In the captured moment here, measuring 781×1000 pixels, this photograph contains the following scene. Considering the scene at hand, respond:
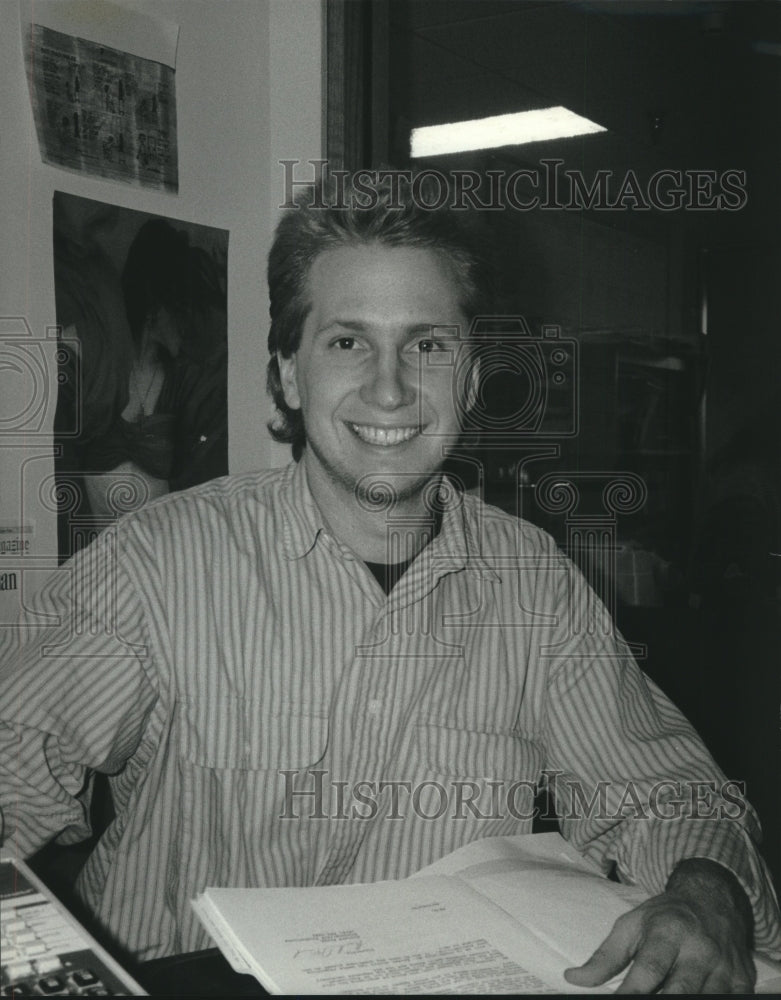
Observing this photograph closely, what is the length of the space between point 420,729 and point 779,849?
46 cm

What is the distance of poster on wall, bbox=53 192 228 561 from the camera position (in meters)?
0.97

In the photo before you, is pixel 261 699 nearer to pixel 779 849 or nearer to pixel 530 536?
pixel 530 536

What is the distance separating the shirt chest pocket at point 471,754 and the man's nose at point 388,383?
338mm

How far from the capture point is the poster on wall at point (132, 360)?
3.19 feet

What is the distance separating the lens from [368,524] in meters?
1.03

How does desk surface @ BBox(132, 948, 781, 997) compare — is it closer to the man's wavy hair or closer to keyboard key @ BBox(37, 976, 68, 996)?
keyboard key @ BBox(37, 976, 68, 996)

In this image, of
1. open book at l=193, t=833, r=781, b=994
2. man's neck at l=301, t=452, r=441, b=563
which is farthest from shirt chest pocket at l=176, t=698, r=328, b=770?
open book at l=193, t=833, r=781, b=994

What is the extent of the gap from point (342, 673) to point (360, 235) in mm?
463

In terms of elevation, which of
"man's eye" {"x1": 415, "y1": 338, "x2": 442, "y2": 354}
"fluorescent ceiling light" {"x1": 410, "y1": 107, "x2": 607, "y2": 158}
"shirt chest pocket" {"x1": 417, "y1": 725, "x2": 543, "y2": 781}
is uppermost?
"fluorescent ceiling light" {"x1": 410, "y1": 107, "x2": 607, "y2": 158}

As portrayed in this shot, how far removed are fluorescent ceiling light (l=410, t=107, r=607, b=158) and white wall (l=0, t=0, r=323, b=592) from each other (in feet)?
0.59

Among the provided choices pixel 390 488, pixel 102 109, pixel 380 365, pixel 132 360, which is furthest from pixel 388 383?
pixel 102 109

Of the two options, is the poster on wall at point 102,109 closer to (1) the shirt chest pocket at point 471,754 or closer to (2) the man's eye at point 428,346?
(2) the man's eye at point 428,346

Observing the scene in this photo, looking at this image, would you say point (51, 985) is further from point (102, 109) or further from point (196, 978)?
point (102, 109)

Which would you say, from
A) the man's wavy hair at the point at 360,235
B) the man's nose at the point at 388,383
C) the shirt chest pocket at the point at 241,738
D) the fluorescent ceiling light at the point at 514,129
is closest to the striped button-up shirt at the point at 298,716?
the shirt chest pocket at the point at 241,738
